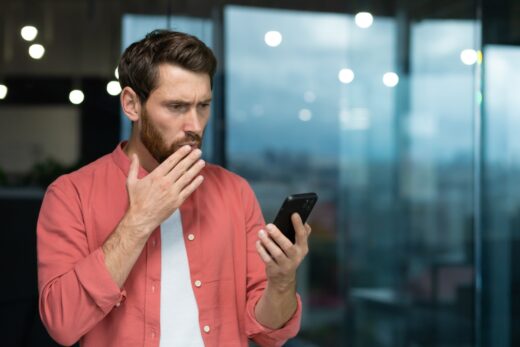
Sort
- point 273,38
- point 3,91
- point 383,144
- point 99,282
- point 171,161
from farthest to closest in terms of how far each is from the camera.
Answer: point 383,144
point 273,38
point 3,91
point 171,161
point 99,282

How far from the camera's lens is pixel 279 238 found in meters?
1.68

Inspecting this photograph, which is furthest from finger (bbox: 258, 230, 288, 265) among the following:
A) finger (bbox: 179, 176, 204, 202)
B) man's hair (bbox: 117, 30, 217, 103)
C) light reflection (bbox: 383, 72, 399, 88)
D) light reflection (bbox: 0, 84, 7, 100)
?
light reflection (bbox: 383, 72, 399, 88)

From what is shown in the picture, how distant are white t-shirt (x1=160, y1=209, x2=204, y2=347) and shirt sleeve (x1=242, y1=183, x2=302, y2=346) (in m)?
0.15

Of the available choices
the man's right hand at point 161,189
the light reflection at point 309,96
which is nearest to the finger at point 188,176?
the man's right hand at point 161,189

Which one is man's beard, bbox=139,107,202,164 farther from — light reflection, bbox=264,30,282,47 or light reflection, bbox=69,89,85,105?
light reflection, bbox=264,30,282,47

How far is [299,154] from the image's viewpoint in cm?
407

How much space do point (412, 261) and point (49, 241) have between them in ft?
9.16

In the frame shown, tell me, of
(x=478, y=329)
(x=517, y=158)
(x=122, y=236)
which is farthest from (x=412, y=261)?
(x=122, y=236)

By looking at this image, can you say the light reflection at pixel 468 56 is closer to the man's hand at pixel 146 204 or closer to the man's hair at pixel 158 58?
the man's hair at pixel 158 58

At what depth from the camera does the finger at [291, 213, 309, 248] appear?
1.70 metres

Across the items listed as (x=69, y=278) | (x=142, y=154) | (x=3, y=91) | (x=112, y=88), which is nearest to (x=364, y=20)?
(x=112, y=88)

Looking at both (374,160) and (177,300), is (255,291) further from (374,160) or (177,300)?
(374,160)

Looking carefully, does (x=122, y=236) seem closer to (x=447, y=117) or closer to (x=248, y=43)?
(x=248, y=43)

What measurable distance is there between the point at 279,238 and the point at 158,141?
373 millimetres
